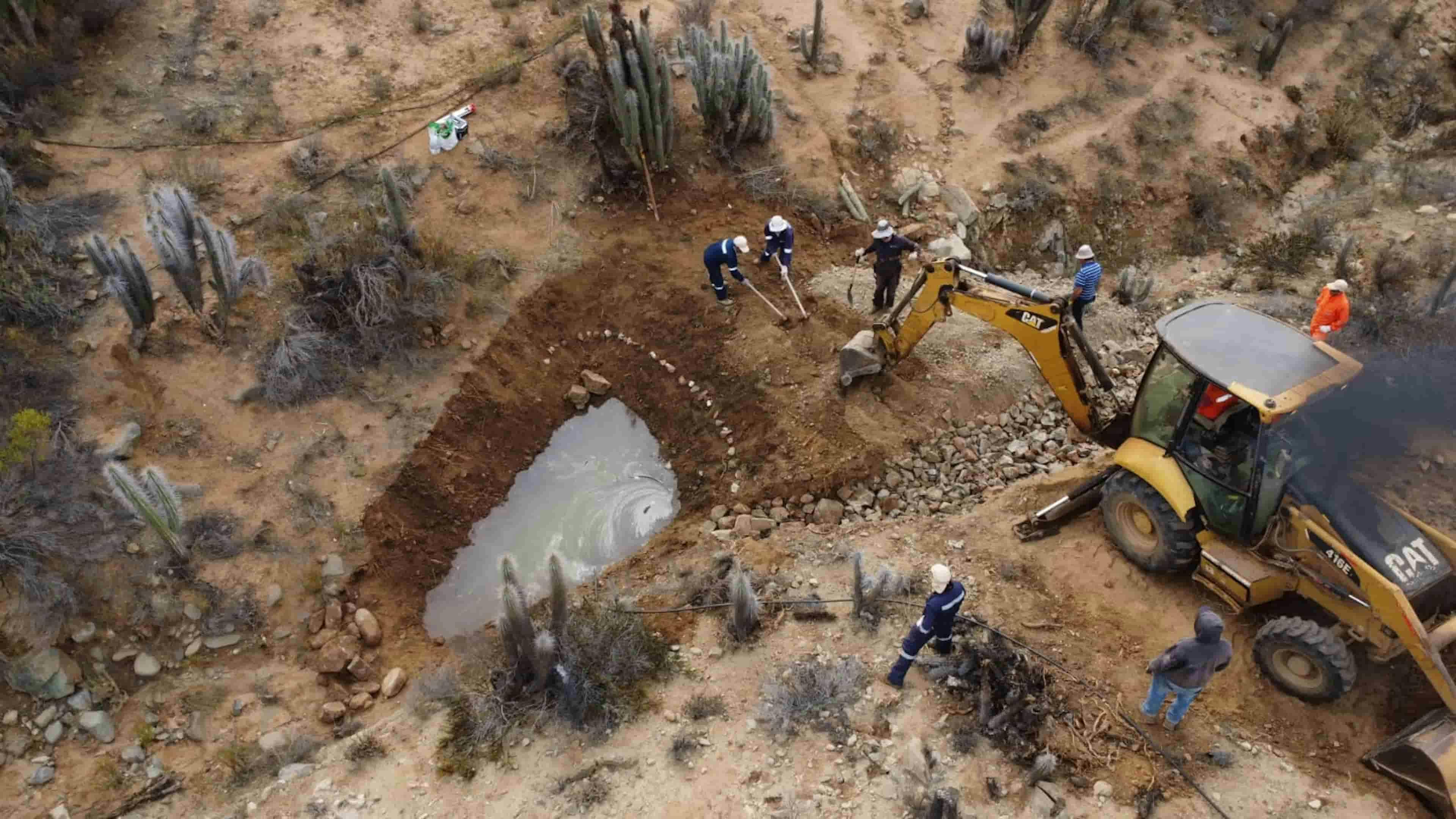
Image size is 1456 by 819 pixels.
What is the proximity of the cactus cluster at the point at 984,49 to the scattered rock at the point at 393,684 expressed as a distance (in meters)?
11.4

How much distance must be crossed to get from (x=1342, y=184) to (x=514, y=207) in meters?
12.2

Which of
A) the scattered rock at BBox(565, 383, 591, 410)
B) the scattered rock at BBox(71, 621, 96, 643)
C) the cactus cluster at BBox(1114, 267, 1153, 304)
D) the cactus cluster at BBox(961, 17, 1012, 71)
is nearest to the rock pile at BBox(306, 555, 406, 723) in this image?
the scattered rock at BBox(71, 621, 96, 643)

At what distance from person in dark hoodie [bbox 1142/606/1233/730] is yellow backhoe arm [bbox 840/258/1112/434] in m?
2.34

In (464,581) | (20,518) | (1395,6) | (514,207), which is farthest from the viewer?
(1395,6)

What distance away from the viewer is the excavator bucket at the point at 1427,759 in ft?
17.6

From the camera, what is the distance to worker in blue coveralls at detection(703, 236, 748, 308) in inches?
381

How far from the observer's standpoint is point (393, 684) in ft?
23.8

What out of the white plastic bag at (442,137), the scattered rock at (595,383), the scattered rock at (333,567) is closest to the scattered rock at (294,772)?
the scattered rock at (333,567)

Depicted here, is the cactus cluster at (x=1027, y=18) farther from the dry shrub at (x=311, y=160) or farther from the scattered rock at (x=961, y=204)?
the dry shrub at (x=311, y=160)

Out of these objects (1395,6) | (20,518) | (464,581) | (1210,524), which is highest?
(1395,6)

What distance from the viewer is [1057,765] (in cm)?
600

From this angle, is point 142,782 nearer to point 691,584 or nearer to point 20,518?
point 20,518

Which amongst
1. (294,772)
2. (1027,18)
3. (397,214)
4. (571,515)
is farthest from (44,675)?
(1027,18)

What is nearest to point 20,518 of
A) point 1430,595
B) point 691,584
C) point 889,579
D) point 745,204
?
point 691,584
